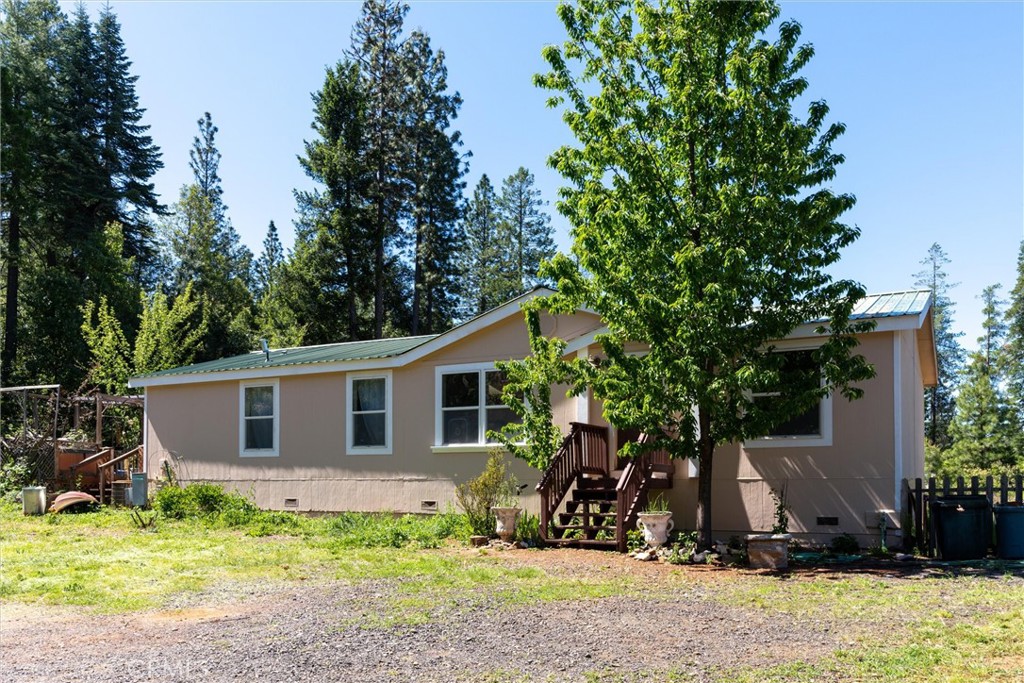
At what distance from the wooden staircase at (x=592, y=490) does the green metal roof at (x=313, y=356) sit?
3.97 metres

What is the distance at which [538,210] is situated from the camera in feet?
130

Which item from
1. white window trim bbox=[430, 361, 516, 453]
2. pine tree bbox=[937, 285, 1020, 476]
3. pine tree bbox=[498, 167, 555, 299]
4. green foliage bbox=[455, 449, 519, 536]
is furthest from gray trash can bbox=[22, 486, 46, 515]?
pine tree bbox=[937, 285, 1020, 476]

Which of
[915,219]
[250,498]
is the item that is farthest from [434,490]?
[915,219]

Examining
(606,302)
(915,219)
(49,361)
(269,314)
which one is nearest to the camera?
(606,302)

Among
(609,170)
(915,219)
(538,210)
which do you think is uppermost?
(538,210)

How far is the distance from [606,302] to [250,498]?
9585 millimetres

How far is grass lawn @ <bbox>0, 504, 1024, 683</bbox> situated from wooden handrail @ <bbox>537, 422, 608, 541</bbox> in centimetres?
84

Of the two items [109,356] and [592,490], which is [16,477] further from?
[592,490]

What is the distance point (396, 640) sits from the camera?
6.29 metres

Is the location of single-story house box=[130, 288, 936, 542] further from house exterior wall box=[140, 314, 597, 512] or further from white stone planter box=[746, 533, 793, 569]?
white stone planter box=[746, 533, 793, 569]

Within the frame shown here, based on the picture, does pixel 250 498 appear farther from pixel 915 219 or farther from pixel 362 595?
pixel 915 219

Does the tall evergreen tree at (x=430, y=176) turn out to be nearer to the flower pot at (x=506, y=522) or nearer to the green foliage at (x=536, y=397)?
the green foliage at (x=536, y=397)

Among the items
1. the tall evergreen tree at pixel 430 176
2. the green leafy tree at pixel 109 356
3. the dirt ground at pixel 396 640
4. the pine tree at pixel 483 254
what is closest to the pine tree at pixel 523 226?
the pine tree at pixel 483 254

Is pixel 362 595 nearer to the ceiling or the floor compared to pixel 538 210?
nearer to the floor
